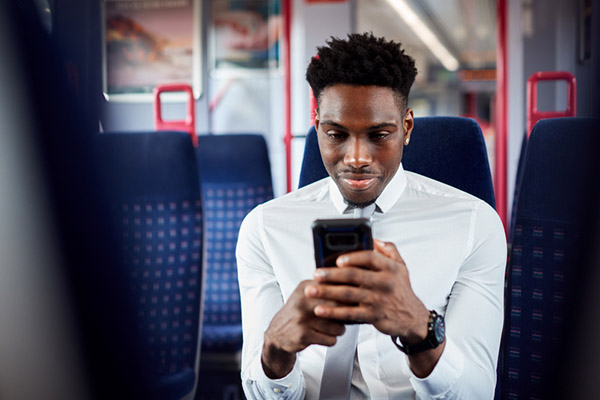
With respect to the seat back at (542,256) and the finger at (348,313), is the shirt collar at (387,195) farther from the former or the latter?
the finger at (348,313)

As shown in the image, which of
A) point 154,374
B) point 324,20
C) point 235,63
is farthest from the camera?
point 235,63

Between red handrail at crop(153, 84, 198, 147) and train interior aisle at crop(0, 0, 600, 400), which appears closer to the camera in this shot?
train interior aisle at crop(0, 0, 600, 400)

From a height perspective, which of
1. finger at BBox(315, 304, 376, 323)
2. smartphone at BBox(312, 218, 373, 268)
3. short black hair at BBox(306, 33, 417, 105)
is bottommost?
finger at BBox(315, 304, 376, 323)

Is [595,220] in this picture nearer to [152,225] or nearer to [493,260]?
[493,260]

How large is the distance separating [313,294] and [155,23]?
144 inches

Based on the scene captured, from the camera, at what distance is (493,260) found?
3.32 feet

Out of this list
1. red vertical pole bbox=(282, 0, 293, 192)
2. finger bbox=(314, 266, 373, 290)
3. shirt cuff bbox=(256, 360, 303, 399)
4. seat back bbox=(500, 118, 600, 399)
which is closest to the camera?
finger bbox=(314, 266, 373, 290)

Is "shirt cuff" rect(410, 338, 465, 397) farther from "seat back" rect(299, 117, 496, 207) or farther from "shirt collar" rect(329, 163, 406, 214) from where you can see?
"seat back" rect(299, 117, 496, 207)

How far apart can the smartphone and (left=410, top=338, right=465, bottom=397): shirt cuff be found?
269 millimetres

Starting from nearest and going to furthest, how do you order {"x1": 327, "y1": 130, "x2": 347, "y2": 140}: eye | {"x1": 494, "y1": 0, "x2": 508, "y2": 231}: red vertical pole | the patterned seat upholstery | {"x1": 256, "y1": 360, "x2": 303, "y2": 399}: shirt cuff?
1. {"x1": 256, "y1": 360, "x2": 303, "y2": 399}: shirt cuff
2. {"x1": 327, "y1": 130, "x2": 347, "y2": 140}: eye
3. the patterned seat upholstery
4. {"x1": 494, "y1": 0, "x2": 508, "y2": 231}: red vertical pole

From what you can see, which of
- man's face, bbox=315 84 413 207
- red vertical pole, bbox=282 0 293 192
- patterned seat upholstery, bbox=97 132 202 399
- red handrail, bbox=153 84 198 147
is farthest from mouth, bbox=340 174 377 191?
red vertical pole, bbox=282 0 293 192

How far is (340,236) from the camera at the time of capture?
68 centimetres

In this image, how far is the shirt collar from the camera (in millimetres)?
1075

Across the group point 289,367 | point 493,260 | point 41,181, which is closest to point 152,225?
point 289,367
